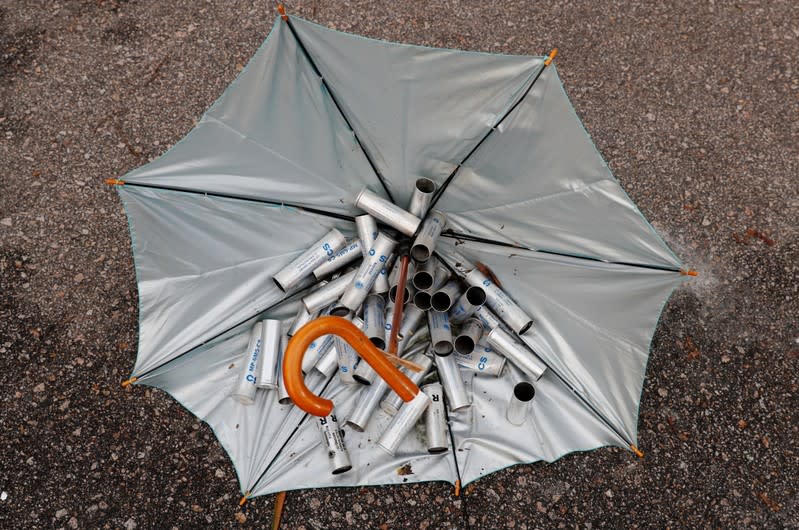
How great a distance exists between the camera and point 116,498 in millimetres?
3250

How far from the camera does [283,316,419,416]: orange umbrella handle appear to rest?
1798 millimetres

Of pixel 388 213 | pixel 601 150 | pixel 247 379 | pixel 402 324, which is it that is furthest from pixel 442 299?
pixel 601 150

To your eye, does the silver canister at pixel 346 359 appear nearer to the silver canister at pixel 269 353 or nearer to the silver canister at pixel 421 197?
the silver canister at pixel 269 353

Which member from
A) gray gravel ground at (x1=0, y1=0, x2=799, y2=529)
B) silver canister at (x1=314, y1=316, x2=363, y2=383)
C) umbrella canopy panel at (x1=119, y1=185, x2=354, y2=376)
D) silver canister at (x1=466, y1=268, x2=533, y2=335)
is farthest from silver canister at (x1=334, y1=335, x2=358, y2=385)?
gray gravel ground at (x1=0, y1=0, x2=799, y2=529)

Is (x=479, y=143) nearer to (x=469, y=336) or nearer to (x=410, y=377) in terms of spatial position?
(x=469, y=336)

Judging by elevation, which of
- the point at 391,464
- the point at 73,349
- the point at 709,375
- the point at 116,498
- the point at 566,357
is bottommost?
the point at 116,498

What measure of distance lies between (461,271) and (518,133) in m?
0.64

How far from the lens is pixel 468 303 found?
8.38 feet

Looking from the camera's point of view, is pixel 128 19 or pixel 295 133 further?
pixel 128 19

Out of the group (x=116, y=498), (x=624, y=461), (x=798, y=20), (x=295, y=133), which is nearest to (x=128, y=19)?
(x=295, y=133)

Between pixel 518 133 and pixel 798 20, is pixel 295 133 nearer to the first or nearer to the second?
pixel 518 133

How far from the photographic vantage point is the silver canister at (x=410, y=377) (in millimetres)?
2462

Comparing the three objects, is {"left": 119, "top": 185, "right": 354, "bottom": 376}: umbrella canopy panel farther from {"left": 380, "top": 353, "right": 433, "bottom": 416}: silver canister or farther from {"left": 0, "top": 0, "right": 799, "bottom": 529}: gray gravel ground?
{"left": 0, "top": 0, "right": 799, "bottom": 529}: gray gravel ground

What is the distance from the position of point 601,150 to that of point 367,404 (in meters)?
2.37
